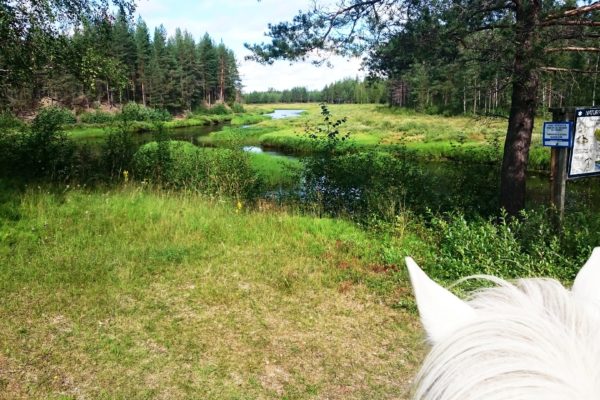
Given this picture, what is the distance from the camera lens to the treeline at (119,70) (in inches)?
384

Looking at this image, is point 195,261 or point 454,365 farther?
point 195,261

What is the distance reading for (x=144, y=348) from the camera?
149 inches

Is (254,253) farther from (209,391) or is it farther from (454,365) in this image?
(454,365)

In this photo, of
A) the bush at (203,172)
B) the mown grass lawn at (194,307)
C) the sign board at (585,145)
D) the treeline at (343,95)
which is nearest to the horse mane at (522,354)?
the mown grass lawn at (194,307)

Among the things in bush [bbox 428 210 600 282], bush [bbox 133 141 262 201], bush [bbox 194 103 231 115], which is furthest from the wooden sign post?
bush [bbox 194 103 231 115]

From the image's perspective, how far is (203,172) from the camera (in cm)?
1079

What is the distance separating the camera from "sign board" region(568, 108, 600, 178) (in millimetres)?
5559

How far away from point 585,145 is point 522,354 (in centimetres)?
602

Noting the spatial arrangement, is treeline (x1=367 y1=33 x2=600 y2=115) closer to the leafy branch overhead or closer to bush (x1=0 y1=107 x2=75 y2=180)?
the leafy branch overhead

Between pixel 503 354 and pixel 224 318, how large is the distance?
3829 mm

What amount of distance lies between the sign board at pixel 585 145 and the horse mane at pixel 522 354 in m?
5.53

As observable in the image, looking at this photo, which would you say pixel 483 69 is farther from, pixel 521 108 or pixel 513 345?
A: pixel 513 345

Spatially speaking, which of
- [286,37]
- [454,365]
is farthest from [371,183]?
[454,365]

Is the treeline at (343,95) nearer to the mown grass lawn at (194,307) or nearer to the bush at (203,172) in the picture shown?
the bush at (203,172)
